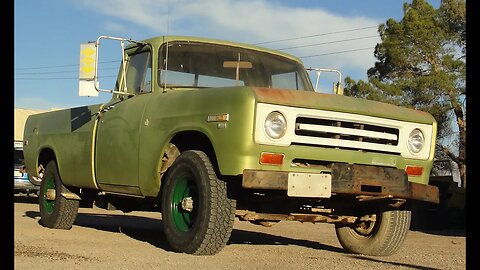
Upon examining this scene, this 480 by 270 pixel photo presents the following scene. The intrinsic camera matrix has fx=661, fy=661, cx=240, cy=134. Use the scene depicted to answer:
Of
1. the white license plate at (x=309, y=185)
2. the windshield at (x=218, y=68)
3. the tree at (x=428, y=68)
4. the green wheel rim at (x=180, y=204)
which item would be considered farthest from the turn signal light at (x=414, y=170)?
the tree at (x=428, y=68)

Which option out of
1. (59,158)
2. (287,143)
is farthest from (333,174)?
(59,158)

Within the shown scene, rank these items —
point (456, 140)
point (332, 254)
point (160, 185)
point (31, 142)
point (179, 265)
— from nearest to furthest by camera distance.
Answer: point (179, 265)
point (160, 185)
point (332, 254)
point (31, 142)
point (456, 140)

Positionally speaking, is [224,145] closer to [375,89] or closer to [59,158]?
[59,158]

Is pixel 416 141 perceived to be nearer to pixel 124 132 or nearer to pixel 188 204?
pixel 188 204

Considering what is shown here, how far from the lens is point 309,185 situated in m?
5.56

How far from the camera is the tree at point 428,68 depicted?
2534 cm

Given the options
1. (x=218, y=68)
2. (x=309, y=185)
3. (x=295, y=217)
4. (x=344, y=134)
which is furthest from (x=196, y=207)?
(x=218, y=68)

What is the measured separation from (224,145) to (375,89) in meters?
22.9

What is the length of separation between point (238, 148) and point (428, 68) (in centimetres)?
2231

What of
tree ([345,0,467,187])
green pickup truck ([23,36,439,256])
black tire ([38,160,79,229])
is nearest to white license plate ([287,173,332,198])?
green pickup truck ([23,36,439,256])

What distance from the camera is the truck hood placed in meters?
5.62

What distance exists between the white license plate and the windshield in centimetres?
200
